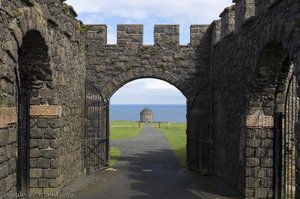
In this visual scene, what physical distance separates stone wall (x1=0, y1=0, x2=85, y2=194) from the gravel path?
771 millimetres

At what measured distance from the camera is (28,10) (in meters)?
6.58

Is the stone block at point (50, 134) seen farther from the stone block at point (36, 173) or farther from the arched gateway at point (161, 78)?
the stone block at point (36, 173)

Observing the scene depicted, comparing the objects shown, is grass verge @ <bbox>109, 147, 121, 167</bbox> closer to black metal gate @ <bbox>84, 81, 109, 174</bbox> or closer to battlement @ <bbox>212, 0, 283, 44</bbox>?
black metal gate @ <bbox>84, 81, 109, 174</bbox>

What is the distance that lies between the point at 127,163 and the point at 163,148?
13.4 feet

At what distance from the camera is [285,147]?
838cm

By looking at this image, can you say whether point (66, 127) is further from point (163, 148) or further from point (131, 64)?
point (163, 148)

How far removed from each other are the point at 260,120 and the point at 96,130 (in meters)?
5.60

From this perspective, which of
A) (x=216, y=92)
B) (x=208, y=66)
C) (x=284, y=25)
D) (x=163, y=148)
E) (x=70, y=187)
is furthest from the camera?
(x=163, y=148)

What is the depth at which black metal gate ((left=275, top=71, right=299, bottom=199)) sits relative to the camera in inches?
323

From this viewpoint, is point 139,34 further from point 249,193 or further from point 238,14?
point 249,193

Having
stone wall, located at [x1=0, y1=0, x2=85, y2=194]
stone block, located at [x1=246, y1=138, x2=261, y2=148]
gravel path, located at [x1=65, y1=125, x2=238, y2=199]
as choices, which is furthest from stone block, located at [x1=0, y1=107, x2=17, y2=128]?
stone block, located at [x1=246, y1=138, x2=261, y2=148]

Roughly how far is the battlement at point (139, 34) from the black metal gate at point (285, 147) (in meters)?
4.78

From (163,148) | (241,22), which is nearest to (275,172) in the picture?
(241,22)

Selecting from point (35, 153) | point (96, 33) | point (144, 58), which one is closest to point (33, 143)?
point (35, 153)
